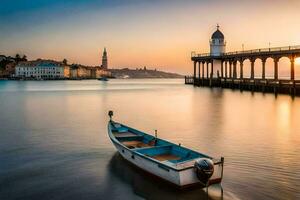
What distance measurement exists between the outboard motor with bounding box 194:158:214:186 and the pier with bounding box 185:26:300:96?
49002mm

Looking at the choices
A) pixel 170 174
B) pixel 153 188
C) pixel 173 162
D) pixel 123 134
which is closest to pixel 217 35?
pixel 123 134

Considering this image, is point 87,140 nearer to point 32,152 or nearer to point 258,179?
point 32,152

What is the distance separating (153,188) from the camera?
14055mm

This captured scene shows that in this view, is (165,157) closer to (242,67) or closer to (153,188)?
(153,188)

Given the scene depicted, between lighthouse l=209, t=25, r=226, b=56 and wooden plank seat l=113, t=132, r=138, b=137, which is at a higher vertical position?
lighthouse l=209, t=25, r=226, b=56

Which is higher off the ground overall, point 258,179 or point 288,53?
point 288,53

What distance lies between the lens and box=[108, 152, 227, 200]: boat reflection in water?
1321 centimetres

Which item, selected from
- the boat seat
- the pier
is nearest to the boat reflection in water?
the boat seat

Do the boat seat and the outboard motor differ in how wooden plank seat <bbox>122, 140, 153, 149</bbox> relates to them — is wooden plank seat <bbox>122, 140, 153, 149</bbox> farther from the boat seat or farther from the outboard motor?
the outboard motor

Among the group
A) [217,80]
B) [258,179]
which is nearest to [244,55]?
[217,80]

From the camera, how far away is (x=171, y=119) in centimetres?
3538

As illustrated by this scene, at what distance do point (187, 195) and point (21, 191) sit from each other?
6.31 meters

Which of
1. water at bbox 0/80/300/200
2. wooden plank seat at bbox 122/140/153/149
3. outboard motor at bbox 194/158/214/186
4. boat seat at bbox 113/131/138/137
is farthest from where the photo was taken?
boat seat at bbox 113/131/138/137

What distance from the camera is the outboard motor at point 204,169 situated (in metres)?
12.2
